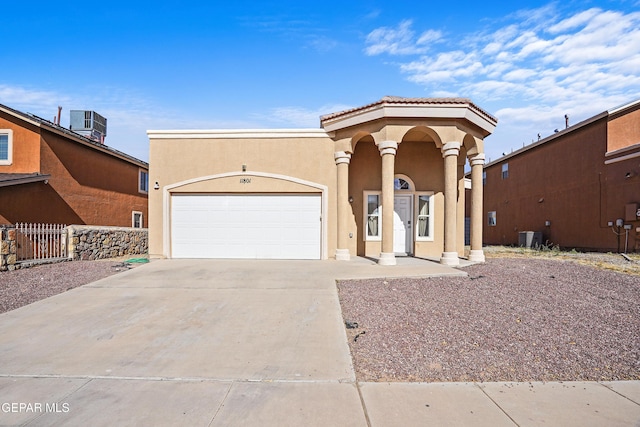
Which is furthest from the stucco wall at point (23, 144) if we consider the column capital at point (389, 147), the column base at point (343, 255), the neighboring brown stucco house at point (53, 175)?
the column capital at point (389, 147)

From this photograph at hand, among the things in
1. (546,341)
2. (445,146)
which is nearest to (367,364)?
(546,341)

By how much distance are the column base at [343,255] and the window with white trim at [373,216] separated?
1249 millimetres

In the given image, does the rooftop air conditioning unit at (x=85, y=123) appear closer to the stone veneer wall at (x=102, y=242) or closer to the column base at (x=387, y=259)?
the stone veneer wall at (x=102, y=242)

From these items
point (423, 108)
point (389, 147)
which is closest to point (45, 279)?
point (389, 147)

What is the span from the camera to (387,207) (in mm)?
10125

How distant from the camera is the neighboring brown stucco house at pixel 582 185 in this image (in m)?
14.1

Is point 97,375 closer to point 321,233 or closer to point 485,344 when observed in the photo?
point 485,344

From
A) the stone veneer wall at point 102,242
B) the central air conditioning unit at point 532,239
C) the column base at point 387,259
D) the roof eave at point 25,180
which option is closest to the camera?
the column base at point 387,259

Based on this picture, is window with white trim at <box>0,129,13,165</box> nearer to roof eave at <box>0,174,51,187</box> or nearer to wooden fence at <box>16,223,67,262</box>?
roof eave at <box>0,174,51,187</box>

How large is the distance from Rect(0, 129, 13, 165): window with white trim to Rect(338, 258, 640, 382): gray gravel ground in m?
14.4

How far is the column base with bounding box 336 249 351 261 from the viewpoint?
36.8 feet

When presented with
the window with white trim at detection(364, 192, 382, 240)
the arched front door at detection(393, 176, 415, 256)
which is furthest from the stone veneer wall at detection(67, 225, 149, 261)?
the arched front door at detection(393, 176, 415, 256)

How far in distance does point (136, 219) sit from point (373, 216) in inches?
555

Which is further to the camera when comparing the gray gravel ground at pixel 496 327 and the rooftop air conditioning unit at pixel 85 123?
the rooftop air conditioning unit at pixel 85 123
